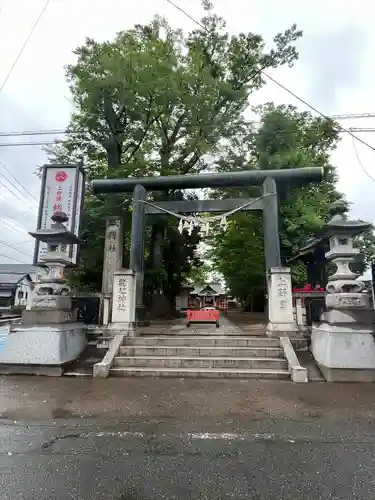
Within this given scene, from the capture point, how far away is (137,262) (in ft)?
32.0

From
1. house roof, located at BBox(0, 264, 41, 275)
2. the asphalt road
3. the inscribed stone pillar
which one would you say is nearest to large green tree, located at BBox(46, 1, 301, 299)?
the inscribed stone pillar

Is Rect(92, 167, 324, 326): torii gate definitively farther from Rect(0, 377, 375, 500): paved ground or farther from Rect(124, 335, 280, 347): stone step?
Rect(0, 377, 375, 500): paved ground

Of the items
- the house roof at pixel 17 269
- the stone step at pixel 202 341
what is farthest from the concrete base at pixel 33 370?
the house roof at pixel 17 269

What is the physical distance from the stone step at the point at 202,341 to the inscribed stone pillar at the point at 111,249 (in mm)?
4706

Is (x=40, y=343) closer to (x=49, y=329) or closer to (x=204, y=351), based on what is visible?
(x=49, y=329)

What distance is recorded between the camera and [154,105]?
14.4m

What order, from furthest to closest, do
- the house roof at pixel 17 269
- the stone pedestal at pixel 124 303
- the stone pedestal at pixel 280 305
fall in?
1. the house roof at pixel 17 269
2. the stone pedestal at pixel 124 303
3. the stone pedestal at pixel 280 305

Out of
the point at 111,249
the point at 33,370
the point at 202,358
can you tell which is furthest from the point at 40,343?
the point at 111,249

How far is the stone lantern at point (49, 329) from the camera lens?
652cm

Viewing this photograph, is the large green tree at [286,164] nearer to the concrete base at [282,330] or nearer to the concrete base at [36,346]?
the concrete base at [282,330]

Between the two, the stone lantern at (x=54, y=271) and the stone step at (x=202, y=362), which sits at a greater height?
the stone lantern at (x=54, y=271)

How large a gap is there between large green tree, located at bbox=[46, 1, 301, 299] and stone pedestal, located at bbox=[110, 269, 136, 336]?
513cm

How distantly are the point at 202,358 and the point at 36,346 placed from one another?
3834mm

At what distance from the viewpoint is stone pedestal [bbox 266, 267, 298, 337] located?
26.1 feet
